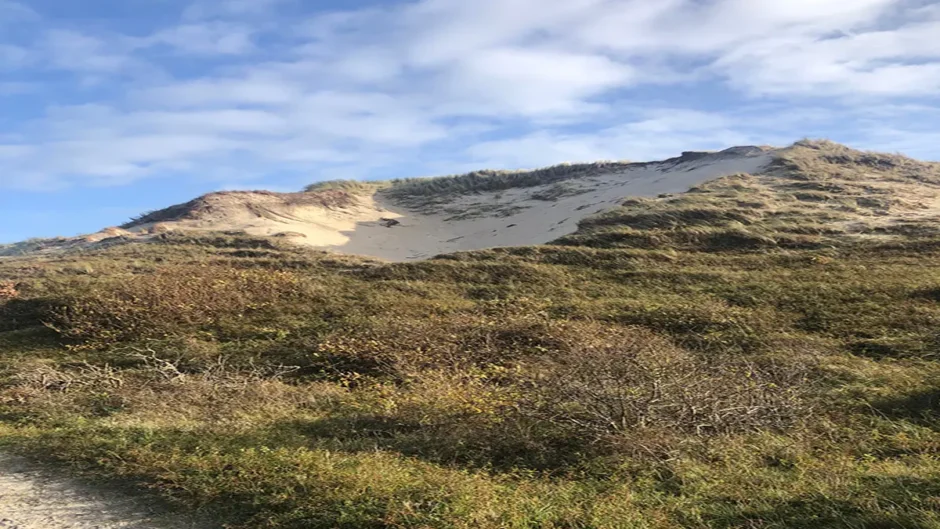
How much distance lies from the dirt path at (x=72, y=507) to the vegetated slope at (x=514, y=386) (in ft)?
0.84

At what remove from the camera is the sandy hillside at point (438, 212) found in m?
27.8

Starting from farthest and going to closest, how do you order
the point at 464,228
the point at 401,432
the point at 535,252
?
the point at 464,228 → the point at 535,252 → the point at 401,432

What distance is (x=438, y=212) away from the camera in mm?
33438

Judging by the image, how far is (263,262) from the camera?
20.4 meters

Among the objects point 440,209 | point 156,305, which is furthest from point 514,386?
point 440,209

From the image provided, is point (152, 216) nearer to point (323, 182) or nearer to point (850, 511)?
point (323, 182)

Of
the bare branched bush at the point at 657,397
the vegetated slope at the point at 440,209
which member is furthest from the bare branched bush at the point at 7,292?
the bare branched bush at the point at 657,397

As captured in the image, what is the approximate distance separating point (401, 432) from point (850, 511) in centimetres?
402

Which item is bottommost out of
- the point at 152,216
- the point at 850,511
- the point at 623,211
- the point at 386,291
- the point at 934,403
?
the point at 934,403

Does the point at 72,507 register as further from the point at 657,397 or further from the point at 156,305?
the point at 156,305

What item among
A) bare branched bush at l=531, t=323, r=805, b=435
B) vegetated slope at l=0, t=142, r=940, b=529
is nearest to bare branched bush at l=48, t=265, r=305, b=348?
vegetated slope at l=0, t=142, r=940, b=529

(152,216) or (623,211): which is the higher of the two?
(152,216)

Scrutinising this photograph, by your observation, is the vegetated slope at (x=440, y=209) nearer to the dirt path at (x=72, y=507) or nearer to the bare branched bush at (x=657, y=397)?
the bare branched bush at (x=657, y=397)

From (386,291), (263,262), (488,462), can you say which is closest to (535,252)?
(386,291)
